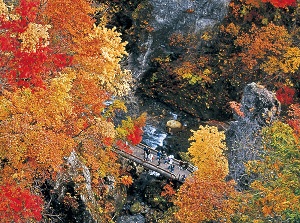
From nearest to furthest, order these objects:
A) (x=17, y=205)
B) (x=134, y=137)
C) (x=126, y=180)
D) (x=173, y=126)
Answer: (x=17, y=205), (x=126, y=180), (x=134, y=137), (x=173, y=126)

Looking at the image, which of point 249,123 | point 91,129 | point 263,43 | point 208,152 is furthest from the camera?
point 263,43

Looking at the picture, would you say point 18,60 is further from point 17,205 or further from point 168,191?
point 168,191

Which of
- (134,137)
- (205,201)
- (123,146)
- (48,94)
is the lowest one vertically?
(123,146)

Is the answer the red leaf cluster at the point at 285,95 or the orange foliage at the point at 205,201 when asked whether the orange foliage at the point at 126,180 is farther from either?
the red leaf cluster at the point at 285,95

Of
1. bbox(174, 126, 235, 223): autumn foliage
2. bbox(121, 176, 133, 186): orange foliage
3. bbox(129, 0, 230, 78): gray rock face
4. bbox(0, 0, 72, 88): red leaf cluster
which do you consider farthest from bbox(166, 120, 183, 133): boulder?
bbox(0, 0, 72, 88): red leaf cluster

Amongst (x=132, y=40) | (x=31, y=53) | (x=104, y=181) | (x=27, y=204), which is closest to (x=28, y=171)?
(x=27, y=204)

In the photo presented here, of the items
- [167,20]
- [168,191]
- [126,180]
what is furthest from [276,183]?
[167,20]
